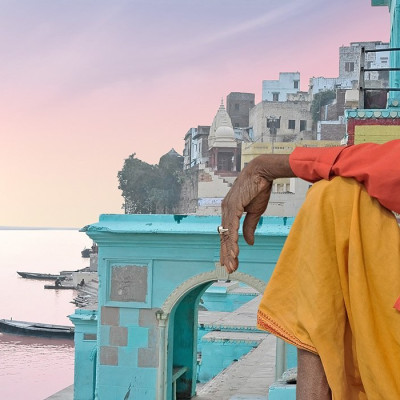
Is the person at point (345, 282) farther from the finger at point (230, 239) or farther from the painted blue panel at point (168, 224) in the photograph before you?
the painted blue panel at point (168, 224)

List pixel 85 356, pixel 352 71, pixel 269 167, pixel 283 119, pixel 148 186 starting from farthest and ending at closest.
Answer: pixel 148 186, pixel 352 71, pixel 283 119, pixel 85 356, pixel 269 167

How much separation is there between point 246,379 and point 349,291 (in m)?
9.48

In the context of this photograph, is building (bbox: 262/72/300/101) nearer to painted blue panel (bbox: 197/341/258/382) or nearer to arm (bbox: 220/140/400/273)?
painted blue panel (bbox: 197/341/258/382)

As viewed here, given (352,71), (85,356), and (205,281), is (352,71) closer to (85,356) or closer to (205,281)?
(85,356)

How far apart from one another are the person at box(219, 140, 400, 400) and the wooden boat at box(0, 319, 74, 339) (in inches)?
1355

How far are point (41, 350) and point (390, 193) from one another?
114 feet

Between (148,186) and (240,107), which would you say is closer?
(148,186)

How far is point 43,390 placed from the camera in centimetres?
2895

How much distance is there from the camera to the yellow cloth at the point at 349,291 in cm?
189

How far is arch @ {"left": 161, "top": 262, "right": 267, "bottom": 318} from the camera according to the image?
26.7 ft

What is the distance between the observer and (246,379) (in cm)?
1111

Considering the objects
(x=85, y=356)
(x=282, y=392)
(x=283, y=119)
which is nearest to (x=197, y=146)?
(x=283, y=119)

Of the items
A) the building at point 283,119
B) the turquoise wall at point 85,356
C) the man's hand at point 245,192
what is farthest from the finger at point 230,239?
the building at point 283,119

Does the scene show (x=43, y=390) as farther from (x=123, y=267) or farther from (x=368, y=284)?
(x=368, y=284)
